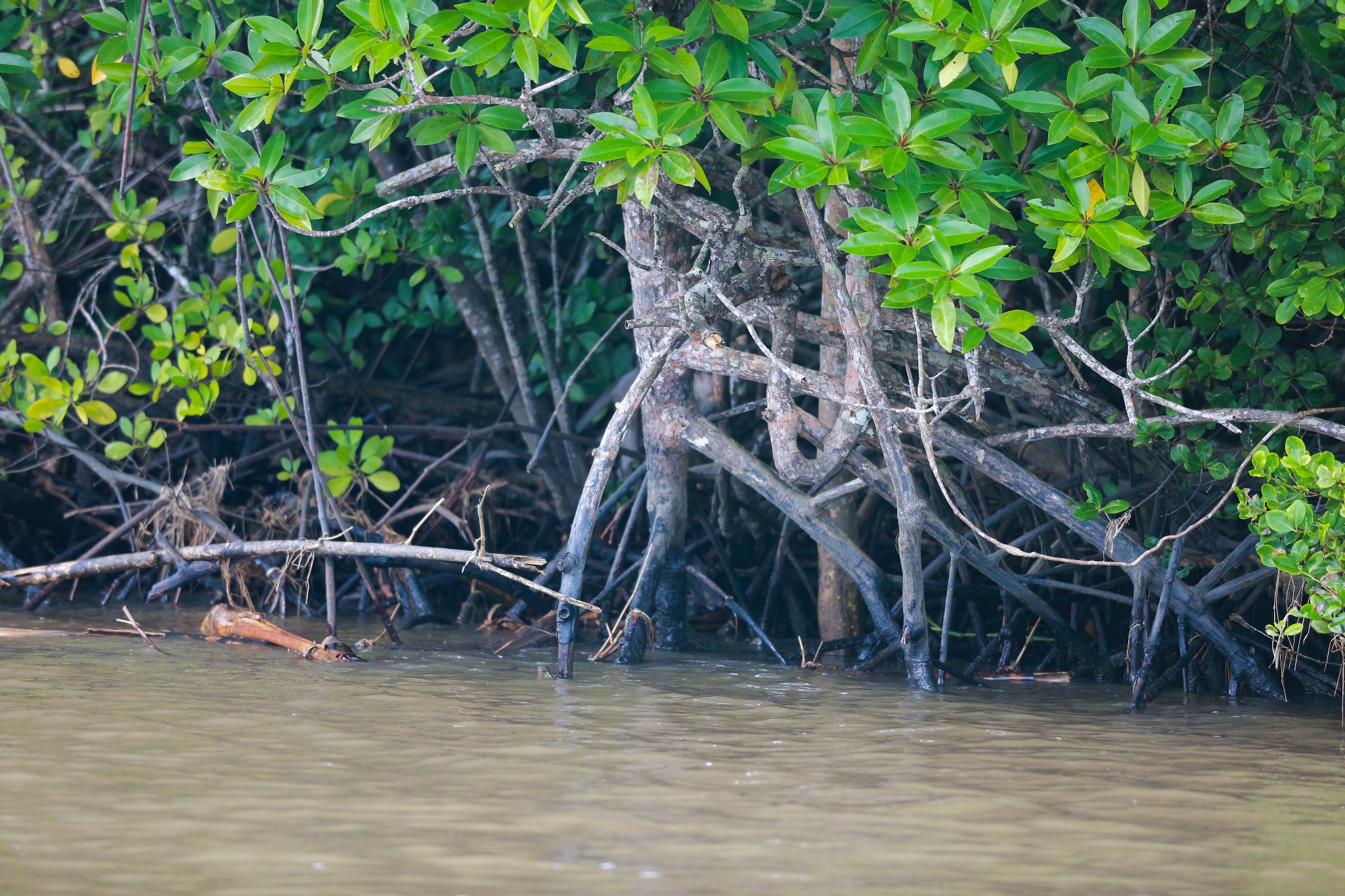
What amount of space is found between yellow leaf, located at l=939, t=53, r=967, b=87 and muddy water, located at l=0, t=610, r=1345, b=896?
5.16 ft

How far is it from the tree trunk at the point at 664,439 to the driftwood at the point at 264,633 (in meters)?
1.11

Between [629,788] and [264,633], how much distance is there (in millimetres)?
2434

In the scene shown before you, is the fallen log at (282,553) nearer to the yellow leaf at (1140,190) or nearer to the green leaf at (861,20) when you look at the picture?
the green leaf at (861,20)

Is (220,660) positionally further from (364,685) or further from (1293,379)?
(1293,379)

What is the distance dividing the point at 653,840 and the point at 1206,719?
2171 mm

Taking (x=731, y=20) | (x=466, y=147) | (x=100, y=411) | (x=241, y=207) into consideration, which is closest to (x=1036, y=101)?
(x=731, y=20)

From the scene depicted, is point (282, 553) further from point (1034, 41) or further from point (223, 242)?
point (1034, 41)

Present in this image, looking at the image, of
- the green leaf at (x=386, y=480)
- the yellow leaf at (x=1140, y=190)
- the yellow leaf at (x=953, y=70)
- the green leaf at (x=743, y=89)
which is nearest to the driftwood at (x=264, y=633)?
the green leaf at (x=386, y=480)

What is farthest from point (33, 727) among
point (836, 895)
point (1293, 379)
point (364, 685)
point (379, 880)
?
point (1293, 379)

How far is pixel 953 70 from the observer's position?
283 centimetres

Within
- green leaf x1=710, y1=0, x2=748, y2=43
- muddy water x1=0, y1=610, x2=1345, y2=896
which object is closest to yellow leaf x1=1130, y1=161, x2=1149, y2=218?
green leaf x1=710, y1=0, x2=748, y2=43

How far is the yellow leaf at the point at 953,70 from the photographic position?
2816 mm

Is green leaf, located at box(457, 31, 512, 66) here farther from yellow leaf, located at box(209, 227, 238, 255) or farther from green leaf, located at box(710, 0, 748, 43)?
yellow leaf, located at box(209, 227, 238, 255)

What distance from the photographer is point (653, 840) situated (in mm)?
2146
